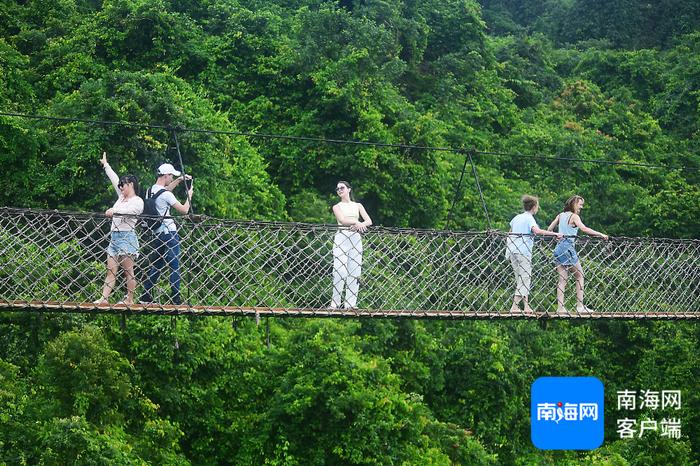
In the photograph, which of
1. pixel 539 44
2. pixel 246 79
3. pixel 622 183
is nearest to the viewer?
pixel 246 79

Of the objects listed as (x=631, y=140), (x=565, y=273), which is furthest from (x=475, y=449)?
(x=631, y=140)

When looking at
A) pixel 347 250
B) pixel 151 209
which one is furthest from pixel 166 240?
pixel 347 250

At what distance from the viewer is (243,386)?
7965 millimetres

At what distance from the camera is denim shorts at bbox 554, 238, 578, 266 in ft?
17.6

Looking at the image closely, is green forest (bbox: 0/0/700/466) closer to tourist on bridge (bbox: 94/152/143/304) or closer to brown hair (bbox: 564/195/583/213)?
tourist on bridge (bbox: 94/152/143/304)

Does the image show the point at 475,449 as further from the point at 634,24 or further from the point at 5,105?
the point at 634,24

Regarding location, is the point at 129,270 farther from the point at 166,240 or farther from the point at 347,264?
the point at 347,264

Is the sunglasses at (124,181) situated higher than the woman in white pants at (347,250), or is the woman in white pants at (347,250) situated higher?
the sunglasses at (124,181)

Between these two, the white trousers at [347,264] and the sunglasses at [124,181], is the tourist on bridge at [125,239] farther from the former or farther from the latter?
the white trousers at [347,264]

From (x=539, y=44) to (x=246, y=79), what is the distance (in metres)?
5.15

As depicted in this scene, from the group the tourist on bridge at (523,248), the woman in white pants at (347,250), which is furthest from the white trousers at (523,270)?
A: the woman in white pants at (347,250)

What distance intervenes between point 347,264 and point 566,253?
42.6 inches

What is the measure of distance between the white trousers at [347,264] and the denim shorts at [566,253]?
1005mm

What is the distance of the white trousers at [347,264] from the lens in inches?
195
